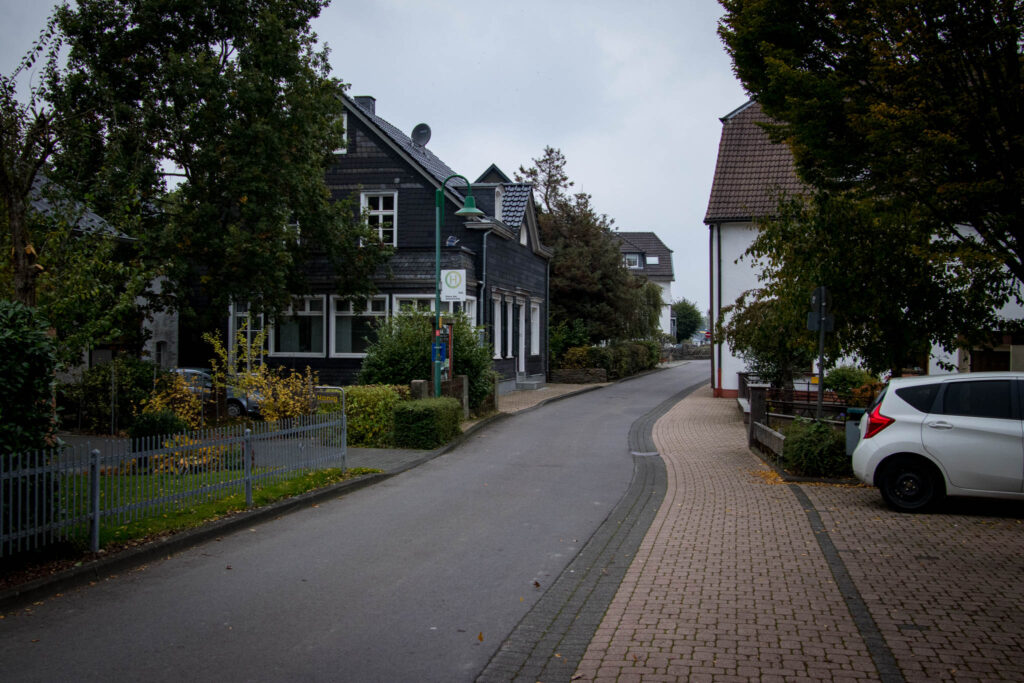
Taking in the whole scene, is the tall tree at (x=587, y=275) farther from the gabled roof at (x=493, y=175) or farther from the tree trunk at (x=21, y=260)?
the tree trunk at (x=21, y=260)

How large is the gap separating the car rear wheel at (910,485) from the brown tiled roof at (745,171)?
18567 mm

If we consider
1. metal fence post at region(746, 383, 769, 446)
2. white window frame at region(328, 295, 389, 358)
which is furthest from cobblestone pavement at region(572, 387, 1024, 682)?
white window frame at region(328, 295, 389, 358)

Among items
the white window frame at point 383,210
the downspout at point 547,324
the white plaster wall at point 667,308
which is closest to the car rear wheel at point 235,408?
the white window frame at point 383,210

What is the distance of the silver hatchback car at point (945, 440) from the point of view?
354 inches

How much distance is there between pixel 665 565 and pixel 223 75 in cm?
1717

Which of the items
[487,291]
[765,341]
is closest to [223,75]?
[487,291]

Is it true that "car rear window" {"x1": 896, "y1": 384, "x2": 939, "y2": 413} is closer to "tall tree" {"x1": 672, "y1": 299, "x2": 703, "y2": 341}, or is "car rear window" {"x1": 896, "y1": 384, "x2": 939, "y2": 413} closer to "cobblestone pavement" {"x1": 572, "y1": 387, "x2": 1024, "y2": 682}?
"cobblestone pavement" {"x1": 572, "y1": 387, "x2": 1024, "y2": 682}

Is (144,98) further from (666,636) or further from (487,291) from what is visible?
(666,636)

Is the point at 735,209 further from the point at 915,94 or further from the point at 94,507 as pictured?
the point at 94,507

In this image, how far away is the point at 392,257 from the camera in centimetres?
2455

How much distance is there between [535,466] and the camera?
13.6 meters

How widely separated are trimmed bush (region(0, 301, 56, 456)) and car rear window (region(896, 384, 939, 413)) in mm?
8870

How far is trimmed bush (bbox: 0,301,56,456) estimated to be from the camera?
6.32 metres

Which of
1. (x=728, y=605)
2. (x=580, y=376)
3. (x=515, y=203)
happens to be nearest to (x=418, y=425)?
(x=728, y=605)
